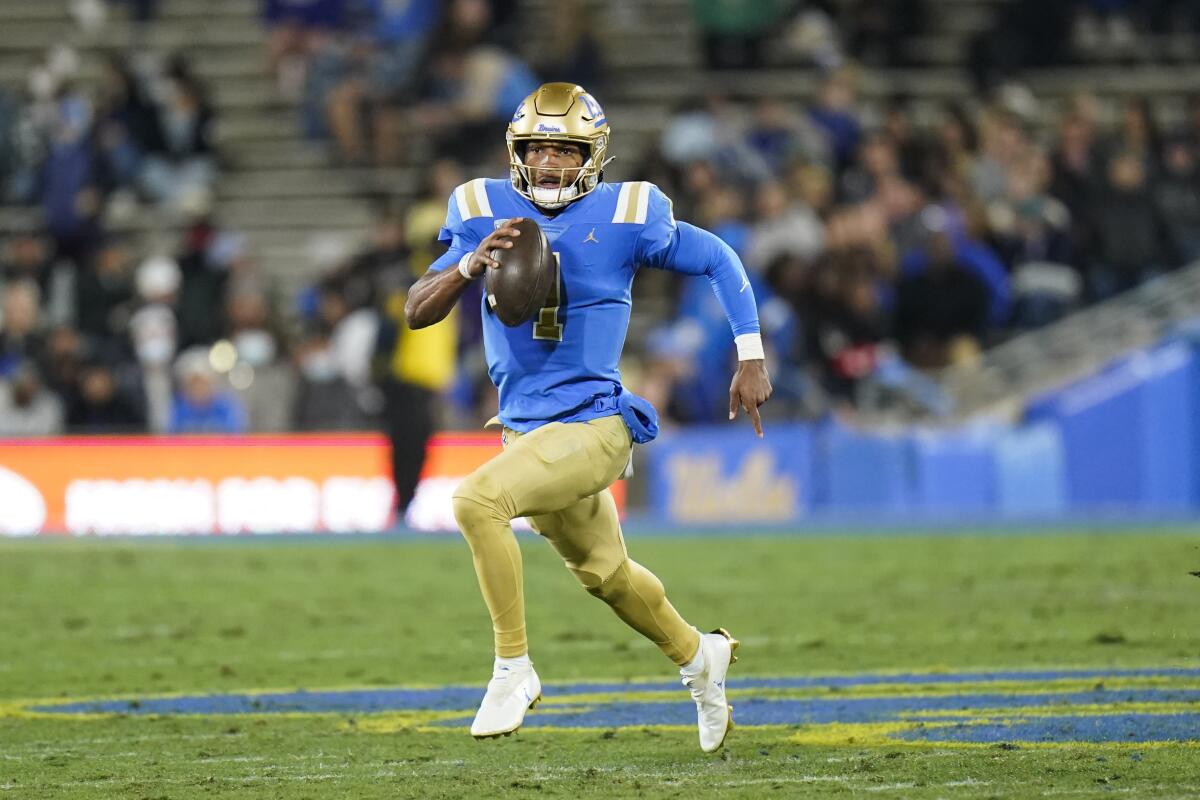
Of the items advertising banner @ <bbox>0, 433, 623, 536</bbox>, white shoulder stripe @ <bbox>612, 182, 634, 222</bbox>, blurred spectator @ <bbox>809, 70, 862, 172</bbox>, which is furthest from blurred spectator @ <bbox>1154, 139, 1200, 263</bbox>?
white shoulder stripe @ <bbox>612, 182, 634, 222</bbox>

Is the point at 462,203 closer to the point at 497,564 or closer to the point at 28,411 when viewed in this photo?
the point at 497,564

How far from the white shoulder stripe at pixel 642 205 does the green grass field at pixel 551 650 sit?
1553 mm

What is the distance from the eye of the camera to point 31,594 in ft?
36.9

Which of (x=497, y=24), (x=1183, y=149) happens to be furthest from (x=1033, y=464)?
(x=497, y=24)

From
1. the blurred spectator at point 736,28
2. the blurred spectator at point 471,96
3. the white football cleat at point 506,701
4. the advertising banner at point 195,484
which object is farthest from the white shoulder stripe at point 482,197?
the blurred spectator at point 736,28

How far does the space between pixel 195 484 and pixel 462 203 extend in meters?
9.56

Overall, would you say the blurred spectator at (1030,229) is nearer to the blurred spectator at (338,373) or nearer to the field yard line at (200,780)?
the blurred spectator at (338,373)

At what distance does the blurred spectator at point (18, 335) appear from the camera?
54.2ft

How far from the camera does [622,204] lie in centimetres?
625

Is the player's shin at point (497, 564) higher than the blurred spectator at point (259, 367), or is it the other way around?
the player's shin at point (497, 564)

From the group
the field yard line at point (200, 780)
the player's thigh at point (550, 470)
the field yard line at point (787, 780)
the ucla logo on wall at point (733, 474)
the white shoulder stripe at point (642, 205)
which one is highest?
the white shoulder stripe at point (642, 205)

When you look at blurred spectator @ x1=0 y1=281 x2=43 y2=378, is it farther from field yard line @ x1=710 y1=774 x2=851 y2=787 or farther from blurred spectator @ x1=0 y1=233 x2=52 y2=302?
field yard line @ x1=710 y1=774 x2=851 y2=787

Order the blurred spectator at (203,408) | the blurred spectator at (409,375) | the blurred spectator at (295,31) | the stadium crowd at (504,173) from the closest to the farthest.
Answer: the blurred spectator at (409,375) → the blurred spectator at (203,408) → the stadium crowd at (504,173) → the blurred spectator at (295,31)

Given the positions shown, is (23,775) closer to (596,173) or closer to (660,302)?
(596,173)
